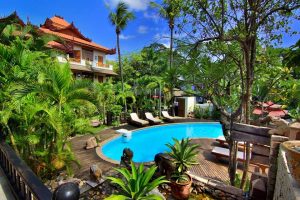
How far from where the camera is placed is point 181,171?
4.98m

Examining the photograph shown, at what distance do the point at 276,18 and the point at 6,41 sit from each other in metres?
9.58

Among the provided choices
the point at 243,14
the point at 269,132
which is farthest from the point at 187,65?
the point at 269,132

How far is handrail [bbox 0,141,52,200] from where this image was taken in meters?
1.81

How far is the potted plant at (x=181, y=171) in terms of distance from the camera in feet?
15.1

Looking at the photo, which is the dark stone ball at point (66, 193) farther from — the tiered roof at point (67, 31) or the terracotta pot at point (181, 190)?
the tiered roof at point (67, 31)

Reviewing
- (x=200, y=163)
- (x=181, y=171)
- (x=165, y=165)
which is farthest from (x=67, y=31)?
(x=181, y=171)

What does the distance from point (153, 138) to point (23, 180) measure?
518 inches

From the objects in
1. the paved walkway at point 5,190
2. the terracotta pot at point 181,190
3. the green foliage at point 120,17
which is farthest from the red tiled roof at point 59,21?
the terracotta pot at point 181,190

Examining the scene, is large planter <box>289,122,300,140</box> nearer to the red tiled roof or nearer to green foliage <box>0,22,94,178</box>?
green foliage <box>0,22,94,178</box>

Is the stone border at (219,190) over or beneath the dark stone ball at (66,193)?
beneath

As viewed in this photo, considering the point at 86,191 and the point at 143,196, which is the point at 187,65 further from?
the point at 86,191

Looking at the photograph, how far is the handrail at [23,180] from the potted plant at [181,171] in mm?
3215

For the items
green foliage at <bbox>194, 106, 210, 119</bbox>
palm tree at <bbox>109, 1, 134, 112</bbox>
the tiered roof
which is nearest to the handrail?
palm tree at <bbox>109, 1, 134, 112</bbox>

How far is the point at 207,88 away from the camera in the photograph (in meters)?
6.69
